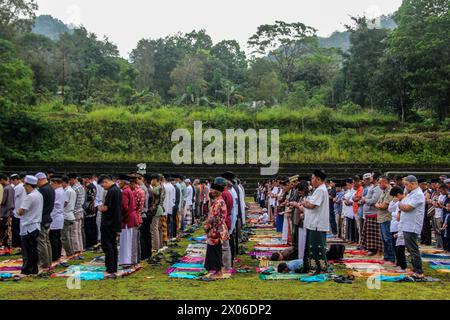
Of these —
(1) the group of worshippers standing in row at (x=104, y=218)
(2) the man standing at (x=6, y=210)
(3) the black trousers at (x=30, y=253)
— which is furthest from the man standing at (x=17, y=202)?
(3) the black trousers at (x=30, y=253)

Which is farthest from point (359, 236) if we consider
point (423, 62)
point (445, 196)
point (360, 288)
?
point (423, 62)

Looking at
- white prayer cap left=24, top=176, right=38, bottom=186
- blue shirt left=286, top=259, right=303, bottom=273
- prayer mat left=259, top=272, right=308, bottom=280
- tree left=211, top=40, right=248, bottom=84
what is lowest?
prayer mat left=259, top=272, right=308, bottom=280

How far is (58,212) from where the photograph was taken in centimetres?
1052

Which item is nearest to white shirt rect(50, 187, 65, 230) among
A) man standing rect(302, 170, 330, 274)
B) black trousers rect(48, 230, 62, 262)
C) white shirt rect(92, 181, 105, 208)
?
black trousers rect(48, 230, 62, 262)

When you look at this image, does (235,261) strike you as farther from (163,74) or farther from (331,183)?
(163,74)

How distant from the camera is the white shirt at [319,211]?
8891 mm

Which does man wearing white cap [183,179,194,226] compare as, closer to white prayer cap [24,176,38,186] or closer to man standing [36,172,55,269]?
man standing [36,172,55,269]

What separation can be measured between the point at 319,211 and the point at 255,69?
44314 millimetres

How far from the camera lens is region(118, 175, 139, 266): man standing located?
9662 millimetres

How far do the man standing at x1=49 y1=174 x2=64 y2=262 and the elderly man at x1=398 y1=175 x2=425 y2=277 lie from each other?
19.2 feet

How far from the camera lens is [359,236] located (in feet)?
45.8

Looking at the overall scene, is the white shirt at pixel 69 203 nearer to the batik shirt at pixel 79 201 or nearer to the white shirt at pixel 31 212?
the batik shirt at pixel 79 201

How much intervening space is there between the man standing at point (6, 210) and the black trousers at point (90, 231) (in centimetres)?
159

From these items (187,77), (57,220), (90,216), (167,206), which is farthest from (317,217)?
(187,77)
